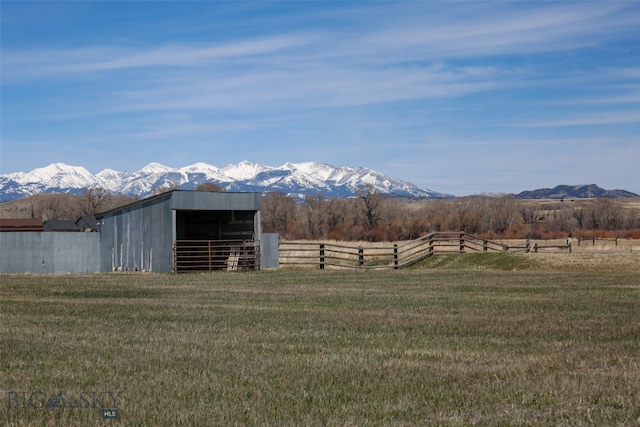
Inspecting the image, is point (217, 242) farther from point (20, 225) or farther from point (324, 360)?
point (20, 225)

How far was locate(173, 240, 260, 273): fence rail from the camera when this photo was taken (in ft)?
128

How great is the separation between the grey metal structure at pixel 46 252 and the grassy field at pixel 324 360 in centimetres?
2152

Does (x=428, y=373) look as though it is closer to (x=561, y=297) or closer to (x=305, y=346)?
(x=305, y=346)

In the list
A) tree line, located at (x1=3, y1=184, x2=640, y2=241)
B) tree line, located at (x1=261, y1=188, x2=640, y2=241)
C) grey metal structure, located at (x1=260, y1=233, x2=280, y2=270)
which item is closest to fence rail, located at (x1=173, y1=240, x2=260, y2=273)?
grey metal structure, located at (x1=260, y1=233, x2=280, y2=270)

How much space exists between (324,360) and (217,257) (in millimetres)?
31211

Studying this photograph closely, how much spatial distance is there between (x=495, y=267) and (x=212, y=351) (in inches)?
1159

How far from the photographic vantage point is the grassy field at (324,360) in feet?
25.8

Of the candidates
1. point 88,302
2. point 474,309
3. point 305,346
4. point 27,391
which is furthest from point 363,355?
point 88,302

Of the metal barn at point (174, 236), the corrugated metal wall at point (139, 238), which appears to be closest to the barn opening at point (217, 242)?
the metal barn at point (174, 236)

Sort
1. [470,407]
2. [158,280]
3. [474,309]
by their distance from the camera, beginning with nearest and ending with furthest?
[470,407] → [474,309] → [158,280]

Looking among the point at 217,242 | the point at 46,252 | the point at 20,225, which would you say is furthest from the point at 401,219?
the point at 46,252

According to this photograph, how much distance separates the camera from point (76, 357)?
1097 cm

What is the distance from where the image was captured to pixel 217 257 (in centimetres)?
4156

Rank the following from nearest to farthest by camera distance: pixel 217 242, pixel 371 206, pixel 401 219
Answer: pixel 217 242 → pixel 401 219 → pixel 371 206
